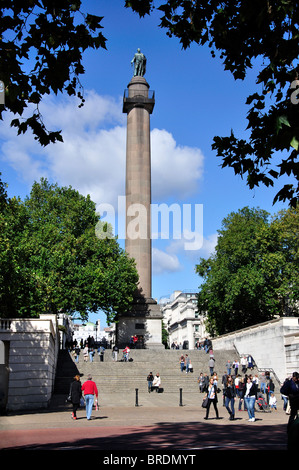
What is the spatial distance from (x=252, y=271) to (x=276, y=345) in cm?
1476

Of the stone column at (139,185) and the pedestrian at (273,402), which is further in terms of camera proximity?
the stone column at (139,185)

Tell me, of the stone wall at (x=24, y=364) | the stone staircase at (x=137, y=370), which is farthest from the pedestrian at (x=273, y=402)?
the stone wall at (x=24, y=364)

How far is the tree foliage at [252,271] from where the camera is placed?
4881cm

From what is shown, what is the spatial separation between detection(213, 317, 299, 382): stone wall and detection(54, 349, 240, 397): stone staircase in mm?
2742

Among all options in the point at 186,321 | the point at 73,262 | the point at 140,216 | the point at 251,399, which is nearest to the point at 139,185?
the point at 140,216

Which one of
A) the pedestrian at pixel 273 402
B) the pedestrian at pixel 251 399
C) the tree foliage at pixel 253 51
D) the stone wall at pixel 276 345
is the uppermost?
the tree foliage at pixel 253 51

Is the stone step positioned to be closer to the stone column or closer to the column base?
the column base

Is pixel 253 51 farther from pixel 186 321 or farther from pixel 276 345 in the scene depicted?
pixel 186 321

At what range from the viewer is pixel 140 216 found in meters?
50.3

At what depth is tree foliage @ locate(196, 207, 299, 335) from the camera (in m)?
48.8

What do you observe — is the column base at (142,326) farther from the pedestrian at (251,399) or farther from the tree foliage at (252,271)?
the pedestrian at (251,399)

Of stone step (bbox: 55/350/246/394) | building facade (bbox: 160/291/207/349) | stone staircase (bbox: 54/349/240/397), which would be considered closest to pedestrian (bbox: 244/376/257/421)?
stone staircase (bbox: 54/349/240/397)

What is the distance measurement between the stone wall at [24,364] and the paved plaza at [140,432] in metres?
1.20

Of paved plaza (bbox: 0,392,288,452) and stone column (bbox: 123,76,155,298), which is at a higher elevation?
stone column (bbox: 123,76,155,298)
